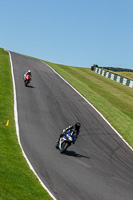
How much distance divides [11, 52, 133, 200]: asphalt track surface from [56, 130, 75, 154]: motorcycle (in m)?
0.37

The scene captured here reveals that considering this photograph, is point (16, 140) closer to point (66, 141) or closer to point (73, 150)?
point (66, 141)

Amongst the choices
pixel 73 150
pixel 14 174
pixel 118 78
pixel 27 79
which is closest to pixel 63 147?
pixel 73 150

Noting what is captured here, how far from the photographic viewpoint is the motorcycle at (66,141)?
608 inches

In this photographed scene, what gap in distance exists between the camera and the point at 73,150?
1666 centimetres

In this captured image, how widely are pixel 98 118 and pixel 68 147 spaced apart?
7.29m

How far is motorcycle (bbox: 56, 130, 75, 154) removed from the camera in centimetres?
1544

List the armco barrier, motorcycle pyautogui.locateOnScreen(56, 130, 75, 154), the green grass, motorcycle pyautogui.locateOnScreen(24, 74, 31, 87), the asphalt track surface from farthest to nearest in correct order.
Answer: the armco barrier, motorcycle pyautogui.locateOnScreen(24, 74, 31, 87), motorcycle pyautogui.locateOnScreen(56, 130, 75, 154), the asphalt track surface, the green grass

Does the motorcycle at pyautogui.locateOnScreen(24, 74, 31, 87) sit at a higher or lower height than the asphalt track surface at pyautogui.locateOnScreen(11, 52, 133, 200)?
higher

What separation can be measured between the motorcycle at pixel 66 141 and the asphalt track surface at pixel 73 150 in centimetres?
37

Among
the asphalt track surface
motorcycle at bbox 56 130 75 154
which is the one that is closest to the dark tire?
motorcycle at bbox 56 130 75 154

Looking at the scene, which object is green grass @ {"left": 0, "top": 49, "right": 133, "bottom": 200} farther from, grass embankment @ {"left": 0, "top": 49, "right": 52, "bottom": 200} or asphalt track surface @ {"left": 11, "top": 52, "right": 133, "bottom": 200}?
asphalt track surface @ {"left": 11, "top": 52, "right": 133, "bottom": 200}

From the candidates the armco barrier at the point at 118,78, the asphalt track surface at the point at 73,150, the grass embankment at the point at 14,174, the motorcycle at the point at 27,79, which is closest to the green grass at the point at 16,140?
the grass embankment at the point at 14,174

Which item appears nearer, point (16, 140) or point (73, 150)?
point (16, 140)

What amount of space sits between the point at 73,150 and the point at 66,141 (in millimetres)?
1414
